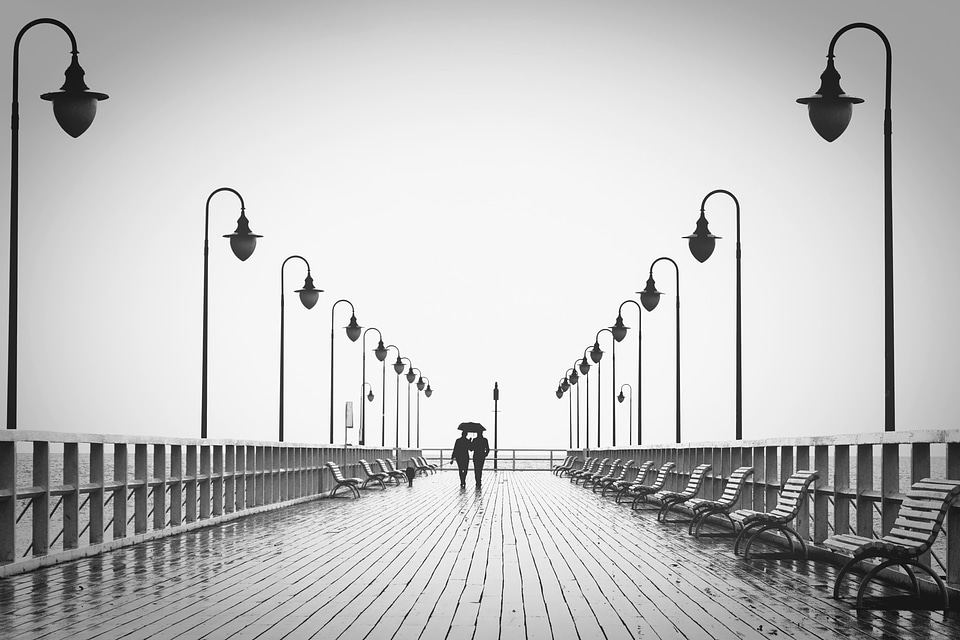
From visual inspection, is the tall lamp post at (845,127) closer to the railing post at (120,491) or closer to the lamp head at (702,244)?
the lamp head at (702,244)

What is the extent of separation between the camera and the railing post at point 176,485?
15.7 m

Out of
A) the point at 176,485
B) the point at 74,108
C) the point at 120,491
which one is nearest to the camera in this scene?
the point at 74,108

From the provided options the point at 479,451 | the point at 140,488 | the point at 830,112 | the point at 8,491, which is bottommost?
the point at 479,451

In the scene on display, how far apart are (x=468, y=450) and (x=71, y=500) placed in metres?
25.9

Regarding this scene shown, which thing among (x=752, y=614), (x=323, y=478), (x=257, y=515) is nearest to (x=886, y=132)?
(x=752, y=614)

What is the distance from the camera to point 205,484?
1745 cm

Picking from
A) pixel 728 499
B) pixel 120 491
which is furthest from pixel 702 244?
pixel 120 491

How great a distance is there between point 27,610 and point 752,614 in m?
4.90

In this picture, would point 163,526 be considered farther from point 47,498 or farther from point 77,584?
point 77,584

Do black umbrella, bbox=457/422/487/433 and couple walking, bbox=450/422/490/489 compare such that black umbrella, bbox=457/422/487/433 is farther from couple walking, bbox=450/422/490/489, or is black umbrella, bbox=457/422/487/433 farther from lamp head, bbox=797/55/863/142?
lamp head, bbox=797/55/863/142

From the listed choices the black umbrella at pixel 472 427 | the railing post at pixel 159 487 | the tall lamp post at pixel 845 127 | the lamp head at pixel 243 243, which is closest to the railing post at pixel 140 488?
the railing post at pixel 159 487

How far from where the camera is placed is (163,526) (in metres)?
15.2

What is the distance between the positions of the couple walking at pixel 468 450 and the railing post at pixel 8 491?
83.3ft

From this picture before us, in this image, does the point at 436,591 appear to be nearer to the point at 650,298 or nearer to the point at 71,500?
the point at 71,500
